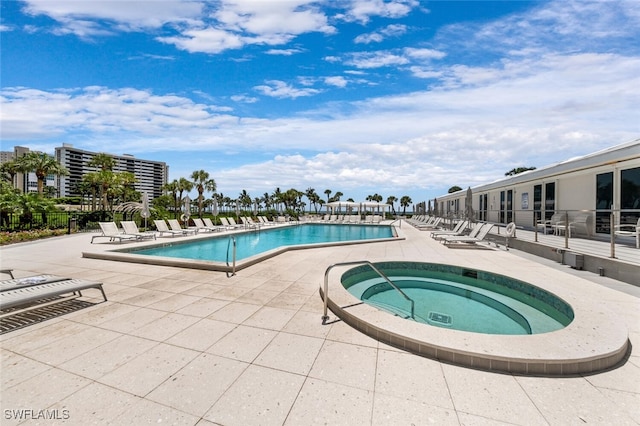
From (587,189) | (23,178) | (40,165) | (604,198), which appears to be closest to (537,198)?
(587,189)

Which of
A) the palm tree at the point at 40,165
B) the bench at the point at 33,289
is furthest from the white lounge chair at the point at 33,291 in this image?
the palm tree at the point at 40,165

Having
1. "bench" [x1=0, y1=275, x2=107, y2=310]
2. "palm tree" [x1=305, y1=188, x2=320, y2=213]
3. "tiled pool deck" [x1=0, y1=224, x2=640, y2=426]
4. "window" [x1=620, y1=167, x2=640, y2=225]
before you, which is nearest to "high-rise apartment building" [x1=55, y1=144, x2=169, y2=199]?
"palm tree" [x1=305, y1=188, x2=320, y2=213]

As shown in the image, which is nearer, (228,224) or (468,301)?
(468,301)

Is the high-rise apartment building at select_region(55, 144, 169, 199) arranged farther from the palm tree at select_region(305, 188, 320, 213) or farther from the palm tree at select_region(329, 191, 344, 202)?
the palm tree at select_region(329, 191, 344, 202)

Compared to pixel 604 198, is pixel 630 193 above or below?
above

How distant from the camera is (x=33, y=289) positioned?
148 inches

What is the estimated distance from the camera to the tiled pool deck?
6.39 feet

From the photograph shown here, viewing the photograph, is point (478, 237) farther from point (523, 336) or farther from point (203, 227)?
point (203, 227)

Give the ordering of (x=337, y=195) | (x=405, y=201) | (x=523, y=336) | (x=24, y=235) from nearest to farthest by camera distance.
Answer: (x=523, y=336) → (x=24, y=235) → (x=405, y=201) → (x=337, y=195)

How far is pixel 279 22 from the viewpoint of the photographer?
8352 mm

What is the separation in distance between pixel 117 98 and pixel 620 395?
15675mm

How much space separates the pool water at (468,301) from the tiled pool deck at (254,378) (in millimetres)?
864

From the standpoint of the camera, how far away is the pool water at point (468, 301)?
4.30m

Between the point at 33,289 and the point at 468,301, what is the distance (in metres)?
7.08
